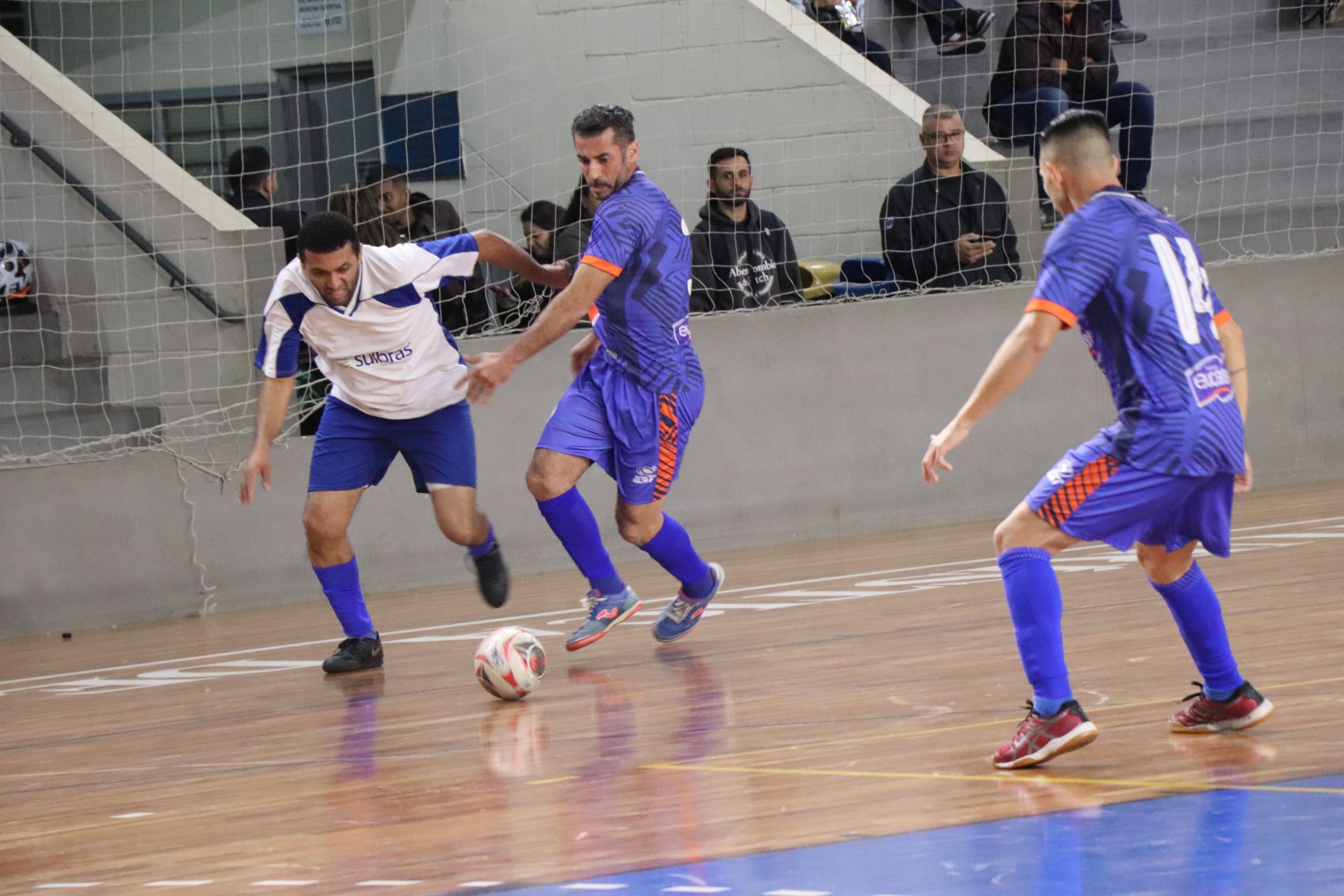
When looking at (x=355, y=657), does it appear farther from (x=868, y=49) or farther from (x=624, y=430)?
(x=868, y=49)

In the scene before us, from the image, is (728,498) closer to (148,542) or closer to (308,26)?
(148,542)

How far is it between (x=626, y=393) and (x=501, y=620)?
71.8 inches

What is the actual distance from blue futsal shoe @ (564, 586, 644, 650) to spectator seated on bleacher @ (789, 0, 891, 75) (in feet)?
19.4

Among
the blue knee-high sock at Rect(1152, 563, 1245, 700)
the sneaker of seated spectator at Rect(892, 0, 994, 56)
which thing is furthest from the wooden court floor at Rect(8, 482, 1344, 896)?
the sneaker of seated spectator at Rect(892, 0, 994, 56)

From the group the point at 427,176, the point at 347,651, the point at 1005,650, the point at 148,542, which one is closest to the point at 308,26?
the point at 427,176

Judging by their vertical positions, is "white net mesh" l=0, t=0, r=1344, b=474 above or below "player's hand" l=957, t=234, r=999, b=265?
above

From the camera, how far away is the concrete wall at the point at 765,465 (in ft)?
28.3

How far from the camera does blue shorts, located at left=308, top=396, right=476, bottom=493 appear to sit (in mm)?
6301

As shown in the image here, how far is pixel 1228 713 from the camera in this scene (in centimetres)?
369

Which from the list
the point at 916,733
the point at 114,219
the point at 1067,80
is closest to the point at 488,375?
the point at 916,733

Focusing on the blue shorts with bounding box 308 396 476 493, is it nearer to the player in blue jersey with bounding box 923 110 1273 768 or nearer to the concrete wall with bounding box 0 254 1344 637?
the concrete wall with bounding box 0 254 1344 637

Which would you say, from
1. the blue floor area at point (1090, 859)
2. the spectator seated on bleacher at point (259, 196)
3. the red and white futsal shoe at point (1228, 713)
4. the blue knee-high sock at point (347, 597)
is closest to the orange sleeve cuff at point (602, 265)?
the blue knee-high sock at point (347, 597)

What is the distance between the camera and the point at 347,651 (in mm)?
6305

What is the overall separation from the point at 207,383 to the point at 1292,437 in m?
6.40
